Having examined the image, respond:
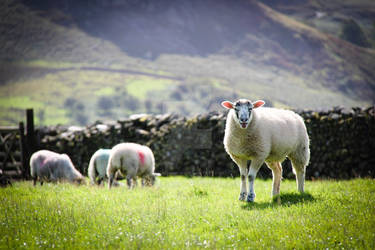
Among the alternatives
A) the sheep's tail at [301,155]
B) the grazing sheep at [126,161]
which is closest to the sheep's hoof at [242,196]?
the sheep's tail at [301,155]

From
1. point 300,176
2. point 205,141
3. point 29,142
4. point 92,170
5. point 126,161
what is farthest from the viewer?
point 29,142

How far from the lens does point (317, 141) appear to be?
12.4 m

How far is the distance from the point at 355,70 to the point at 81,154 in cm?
18876

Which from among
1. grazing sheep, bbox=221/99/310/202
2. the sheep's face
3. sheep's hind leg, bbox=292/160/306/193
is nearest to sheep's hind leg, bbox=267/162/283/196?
grazing sheep, bbox=221/99/310/202

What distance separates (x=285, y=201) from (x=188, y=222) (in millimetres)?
2151

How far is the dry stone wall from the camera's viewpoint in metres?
11.9

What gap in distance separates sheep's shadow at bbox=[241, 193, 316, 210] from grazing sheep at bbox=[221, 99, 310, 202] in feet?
1.11

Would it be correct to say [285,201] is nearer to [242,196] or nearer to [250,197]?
[250,197]

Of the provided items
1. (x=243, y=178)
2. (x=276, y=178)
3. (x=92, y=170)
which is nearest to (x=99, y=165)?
(x=92, y=170)

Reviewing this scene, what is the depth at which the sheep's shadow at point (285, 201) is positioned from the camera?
20.2 feet

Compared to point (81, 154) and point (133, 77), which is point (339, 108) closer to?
point (81, 154)

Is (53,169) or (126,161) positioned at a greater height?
(126,161)

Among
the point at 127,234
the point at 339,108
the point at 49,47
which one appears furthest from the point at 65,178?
the point at 49,47

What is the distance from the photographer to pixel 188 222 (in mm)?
5367
